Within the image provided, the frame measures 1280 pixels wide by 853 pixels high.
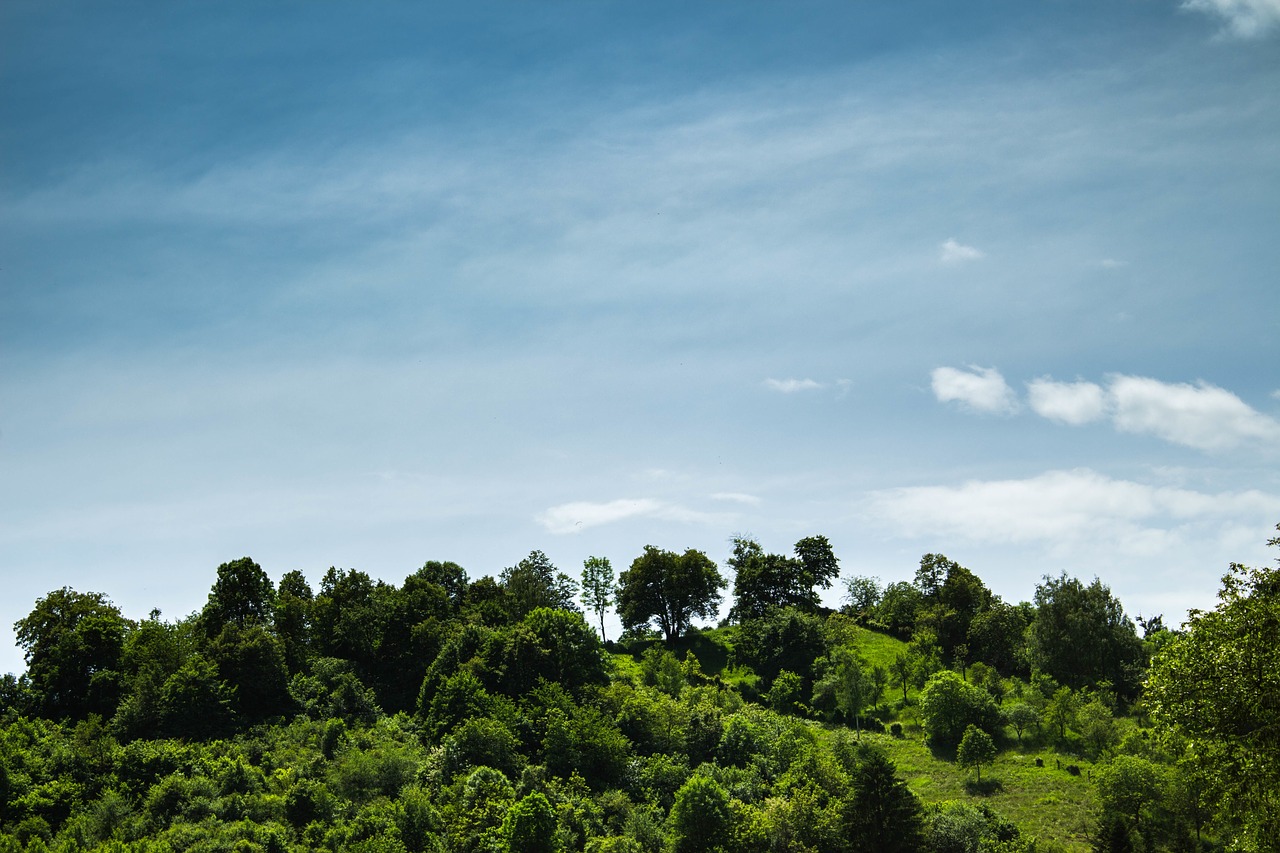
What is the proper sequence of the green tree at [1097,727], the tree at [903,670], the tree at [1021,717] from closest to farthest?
the green tree at [1097,727]
the tree at [1021,717]
the tree at [903,670]

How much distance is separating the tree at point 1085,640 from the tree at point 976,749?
63.8 feet

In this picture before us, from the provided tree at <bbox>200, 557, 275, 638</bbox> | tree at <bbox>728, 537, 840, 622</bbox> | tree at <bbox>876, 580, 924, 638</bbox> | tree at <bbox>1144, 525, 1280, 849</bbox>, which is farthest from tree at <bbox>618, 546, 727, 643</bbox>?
tree at <bbox>1144, 525, 1280, 849</bbox>

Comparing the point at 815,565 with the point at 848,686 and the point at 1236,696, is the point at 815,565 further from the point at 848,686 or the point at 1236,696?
the point at 1236,696

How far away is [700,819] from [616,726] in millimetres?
16747

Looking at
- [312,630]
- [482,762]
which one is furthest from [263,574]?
[482,762]

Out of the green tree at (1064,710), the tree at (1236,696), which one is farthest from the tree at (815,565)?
the tree at (1236,696)

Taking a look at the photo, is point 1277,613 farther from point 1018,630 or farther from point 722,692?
point 1018,630

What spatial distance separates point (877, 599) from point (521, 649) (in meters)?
63.3

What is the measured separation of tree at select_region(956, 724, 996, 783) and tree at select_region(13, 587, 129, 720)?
65.8 m

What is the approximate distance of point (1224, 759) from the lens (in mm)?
29828

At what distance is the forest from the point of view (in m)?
55.0

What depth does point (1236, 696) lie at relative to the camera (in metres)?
29.5

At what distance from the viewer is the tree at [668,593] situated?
10781 cm

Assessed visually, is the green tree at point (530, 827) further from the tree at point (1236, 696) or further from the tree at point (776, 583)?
the tree at point (776, 583)
